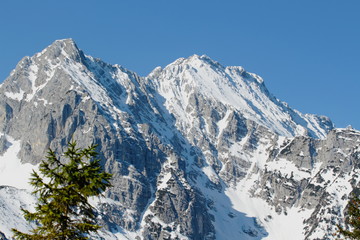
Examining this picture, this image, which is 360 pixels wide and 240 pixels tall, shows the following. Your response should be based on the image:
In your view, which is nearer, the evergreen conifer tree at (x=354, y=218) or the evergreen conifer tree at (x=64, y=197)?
the evergreen conifer tree at (x=64, y=197)

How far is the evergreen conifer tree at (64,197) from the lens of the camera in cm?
2816

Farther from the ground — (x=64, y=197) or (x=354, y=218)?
(x=354, y=218)

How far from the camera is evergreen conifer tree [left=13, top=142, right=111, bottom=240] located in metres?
28.2

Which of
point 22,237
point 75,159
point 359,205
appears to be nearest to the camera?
point 22,237

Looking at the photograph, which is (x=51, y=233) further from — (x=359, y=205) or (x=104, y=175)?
(x=359, y=205)

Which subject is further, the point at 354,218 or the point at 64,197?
the point at 354,218

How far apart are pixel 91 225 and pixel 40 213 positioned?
2.47m

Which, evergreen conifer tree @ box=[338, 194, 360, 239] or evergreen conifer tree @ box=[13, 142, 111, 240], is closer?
evergreen conifer tree @ box=[13, 142, 111, 240]

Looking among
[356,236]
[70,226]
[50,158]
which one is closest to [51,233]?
[70,226]

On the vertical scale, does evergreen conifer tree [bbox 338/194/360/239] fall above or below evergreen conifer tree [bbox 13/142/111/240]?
above

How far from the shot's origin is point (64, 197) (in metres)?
28.7

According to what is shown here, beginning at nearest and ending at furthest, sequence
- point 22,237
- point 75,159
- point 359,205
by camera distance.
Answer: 1. point 22,237
2. point 75,159
3. point 359,205

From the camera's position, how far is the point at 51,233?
28328 mm

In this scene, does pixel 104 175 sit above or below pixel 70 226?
above
